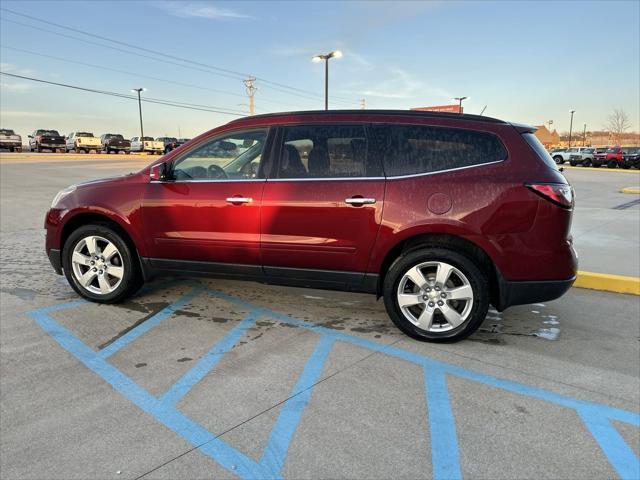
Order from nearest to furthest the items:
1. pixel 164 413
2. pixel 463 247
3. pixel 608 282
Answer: pixel 164 413 < pixel 463 247 < pixel 608 282

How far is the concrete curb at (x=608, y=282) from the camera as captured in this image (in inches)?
192

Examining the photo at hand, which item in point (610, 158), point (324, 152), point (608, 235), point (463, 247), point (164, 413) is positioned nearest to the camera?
point (164, 413)

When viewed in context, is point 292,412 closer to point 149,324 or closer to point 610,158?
point 149,324

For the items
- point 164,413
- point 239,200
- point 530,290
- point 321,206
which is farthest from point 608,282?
point 164,413

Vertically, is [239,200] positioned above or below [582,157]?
below

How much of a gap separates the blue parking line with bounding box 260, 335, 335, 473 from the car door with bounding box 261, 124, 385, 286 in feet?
2.27

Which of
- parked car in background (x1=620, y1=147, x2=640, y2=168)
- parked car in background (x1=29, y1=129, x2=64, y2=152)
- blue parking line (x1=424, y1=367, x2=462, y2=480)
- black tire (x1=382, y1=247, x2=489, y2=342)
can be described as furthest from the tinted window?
parked car in background (x1=29, y1=129, x2=64, y2=152)

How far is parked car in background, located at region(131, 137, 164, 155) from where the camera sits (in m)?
48.8

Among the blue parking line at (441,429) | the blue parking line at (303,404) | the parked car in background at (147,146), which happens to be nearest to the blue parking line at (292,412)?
the blue parking line at (303,404)

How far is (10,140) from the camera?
41.9 m

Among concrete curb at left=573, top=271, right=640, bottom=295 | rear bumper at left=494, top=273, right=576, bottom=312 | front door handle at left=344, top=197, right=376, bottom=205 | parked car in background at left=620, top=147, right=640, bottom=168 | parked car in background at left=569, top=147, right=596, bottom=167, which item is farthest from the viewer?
parked car in background at left=569, top=147, right=596, bottom=167

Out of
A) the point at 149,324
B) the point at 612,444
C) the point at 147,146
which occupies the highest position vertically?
the point at 147,146

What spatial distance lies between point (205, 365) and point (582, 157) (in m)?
42.8

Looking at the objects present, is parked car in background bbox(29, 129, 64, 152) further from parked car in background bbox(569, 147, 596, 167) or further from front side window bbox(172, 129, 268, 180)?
parked car in background bbox(569, 147, 596, 167)
